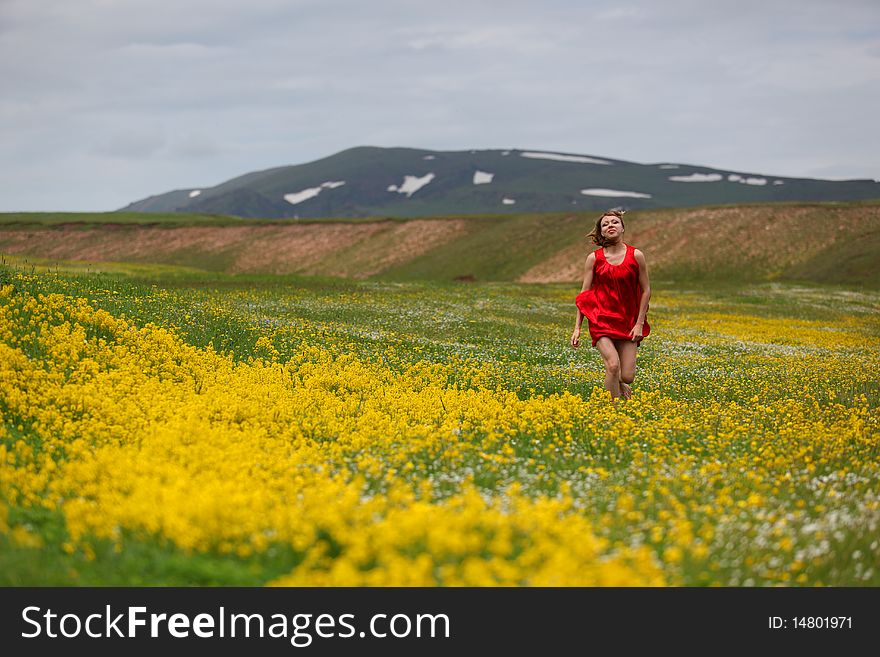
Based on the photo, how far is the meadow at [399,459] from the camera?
6.56 m

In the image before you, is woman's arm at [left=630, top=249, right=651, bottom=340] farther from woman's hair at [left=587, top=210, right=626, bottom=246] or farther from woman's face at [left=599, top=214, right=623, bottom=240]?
woman's face at [left=599, top=214, right=623, bottom=240]

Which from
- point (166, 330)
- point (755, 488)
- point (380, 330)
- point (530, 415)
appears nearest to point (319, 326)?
point (380, 330)

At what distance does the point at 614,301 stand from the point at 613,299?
0.04 meters

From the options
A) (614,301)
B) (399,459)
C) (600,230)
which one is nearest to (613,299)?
(614,301)

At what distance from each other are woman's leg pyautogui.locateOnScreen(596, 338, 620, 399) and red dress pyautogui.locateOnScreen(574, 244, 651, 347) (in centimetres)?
15

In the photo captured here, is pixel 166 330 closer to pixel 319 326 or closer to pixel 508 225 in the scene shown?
pixel 319 326

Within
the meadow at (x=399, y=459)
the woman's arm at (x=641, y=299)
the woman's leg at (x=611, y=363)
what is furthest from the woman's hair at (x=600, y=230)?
the meadow at (x=399, y=459)

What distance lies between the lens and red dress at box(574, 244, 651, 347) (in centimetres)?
1345

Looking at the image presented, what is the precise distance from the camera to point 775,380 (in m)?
17.9

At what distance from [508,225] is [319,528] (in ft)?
305

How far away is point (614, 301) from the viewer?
13.5 meters

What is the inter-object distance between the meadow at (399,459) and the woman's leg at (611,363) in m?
0.43
